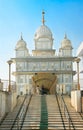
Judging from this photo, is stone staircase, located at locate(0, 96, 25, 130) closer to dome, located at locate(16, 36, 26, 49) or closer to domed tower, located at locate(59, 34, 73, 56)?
domed tower, located at locate(59, 34, 73, 56)

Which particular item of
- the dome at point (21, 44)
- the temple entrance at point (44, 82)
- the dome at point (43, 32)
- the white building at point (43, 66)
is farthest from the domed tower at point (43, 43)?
the temple entrance at point (44, 82)

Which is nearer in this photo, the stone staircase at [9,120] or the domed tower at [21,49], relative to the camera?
the stone staircase at [9,120]

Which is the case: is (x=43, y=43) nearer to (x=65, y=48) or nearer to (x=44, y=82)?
(x=65, y=48)

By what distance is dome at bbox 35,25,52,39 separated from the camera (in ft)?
201

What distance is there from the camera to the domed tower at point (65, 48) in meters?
58.3

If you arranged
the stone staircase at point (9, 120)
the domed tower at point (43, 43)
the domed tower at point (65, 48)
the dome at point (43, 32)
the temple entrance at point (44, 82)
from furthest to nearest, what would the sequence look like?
1. the dome at point (43, 32)
2. the domed tower at point (43, 43)
3. the domed tower at point (65, 48)
4. the temple entrance at point (44, 82)
5. the stone staircase at point (9, 120)

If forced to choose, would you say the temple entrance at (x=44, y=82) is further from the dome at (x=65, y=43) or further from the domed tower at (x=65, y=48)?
the dome at (x=65, y=43)

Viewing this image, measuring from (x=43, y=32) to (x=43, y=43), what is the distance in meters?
2.49

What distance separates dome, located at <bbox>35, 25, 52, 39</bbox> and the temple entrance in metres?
18.0

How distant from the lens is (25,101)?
2920 centimetres

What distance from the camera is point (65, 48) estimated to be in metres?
58.9

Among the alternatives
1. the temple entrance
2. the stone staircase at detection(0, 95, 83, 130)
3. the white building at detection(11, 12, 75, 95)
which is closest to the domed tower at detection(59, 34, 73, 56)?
the white building at detection(11, 12, 75, 95)

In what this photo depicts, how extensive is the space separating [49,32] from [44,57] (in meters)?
8.49

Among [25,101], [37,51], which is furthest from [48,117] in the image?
[37,51]
